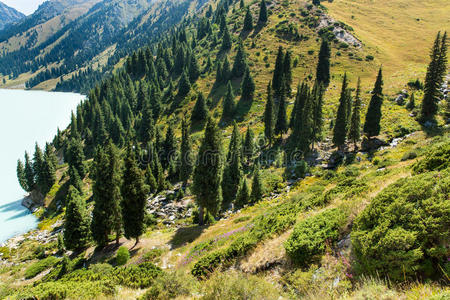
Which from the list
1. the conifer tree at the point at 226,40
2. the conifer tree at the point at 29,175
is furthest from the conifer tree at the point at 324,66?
the conifer tree at the point at 29,175

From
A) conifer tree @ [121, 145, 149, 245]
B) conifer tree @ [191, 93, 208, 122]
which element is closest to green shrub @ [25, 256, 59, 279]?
conifer tree @ [121, 145, 149, 245]

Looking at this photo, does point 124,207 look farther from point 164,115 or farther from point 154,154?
point 164,115

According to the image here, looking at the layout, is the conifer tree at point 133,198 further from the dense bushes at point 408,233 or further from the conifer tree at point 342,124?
the conifer tree at point 342,124

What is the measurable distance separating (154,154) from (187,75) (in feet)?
191

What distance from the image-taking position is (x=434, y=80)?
46844 millimetres

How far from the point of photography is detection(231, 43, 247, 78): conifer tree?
99.2 meters

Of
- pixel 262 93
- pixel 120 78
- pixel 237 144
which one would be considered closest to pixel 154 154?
pixel 237 144

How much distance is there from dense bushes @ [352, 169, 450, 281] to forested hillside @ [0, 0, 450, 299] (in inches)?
1.9

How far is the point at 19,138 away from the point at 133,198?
14469 centimetres

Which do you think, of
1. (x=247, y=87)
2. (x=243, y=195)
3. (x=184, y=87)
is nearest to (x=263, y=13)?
(x=247, y=87)

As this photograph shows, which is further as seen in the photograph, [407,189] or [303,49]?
[303,49]

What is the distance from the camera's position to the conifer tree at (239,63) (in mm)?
99188

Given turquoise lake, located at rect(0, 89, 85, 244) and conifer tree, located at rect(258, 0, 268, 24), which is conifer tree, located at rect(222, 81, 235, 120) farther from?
turquoise lake, located at rect(0, 89, 85, 244)

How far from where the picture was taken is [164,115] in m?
100
